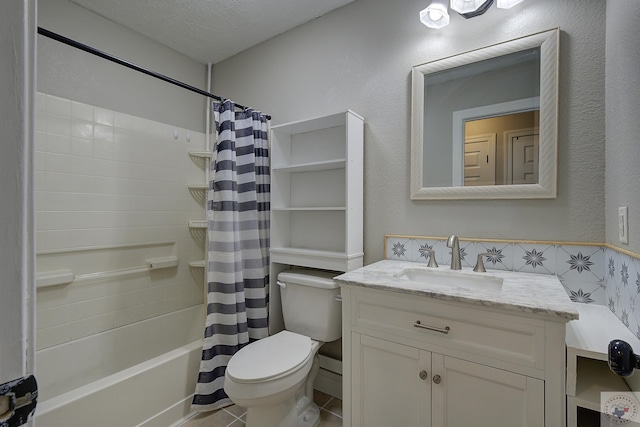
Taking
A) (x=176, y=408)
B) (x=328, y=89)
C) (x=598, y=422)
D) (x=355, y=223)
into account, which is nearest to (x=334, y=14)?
(x=328, y=89)

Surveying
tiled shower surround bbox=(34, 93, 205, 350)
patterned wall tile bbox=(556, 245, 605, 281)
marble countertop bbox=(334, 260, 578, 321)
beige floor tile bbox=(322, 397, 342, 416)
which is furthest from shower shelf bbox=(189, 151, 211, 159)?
patterned wall tile bbox=(556, 245, 605, 281)

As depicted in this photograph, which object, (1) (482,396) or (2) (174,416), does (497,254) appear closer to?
(1) (482,396)

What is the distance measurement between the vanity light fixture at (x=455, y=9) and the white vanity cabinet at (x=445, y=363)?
137cm

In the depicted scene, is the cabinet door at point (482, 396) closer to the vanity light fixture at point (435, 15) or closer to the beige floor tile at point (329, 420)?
the beige floor tile at point (329, 420)

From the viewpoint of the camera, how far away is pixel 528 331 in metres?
0.95

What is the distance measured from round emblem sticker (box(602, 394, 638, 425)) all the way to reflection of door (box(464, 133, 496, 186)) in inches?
35.8

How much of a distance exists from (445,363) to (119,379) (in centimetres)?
159

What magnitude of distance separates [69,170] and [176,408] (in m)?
1.60

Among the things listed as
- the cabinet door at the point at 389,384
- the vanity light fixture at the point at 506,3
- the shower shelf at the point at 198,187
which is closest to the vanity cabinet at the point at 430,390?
the cabinet door at the point at 389,384

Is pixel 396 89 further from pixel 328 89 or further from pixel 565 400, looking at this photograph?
pixel 565 400

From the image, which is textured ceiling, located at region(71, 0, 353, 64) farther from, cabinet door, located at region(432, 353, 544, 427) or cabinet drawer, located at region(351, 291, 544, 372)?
cabinet door, located at region(432, 353, 544, 427)

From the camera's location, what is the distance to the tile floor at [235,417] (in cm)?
169

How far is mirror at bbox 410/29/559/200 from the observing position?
134 cm

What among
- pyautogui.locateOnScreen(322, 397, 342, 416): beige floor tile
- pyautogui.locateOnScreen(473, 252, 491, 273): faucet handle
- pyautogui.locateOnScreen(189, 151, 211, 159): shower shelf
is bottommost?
pyautogui.locateOnScreen(322, 397, 342, 416): beige floor tile
